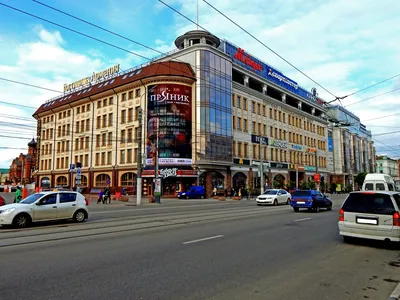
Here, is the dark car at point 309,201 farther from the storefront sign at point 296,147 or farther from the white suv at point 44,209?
the storefront sign at point 296,147

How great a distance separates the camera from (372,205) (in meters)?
9.38

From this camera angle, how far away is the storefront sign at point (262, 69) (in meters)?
54.9

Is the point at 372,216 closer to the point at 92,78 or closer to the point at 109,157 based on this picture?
the point at 109,157

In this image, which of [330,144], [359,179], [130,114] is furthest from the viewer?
[359,179]

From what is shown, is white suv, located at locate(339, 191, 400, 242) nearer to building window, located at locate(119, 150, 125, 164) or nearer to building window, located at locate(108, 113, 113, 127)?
building window, located at locate(119, 150, 125, 164)

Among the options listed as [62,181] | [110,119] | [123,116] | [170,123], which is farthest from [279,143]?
[62,181]

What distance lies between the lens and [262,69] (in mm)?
61219

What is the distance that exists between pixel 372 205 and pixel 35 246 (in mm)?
9278

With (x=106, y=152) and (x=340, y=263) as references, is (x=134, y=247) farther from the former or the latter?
(x=106, y=152)

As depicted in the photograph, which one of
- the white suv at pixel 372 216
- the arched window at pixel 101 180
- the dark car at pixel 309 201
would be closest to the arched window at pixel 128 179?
the arched window at pixel 101 180

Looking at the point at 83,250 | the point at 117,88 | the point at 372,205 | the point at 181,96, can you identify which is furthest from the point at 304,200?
the point at 117,88

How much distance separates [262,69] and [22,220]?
177 ft

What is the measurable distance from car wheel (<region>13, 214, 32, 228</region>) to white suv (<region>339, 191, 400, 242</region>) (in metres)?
11.8

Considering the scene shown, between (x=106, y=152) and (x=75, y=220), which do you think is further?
(x=106, y=152)
